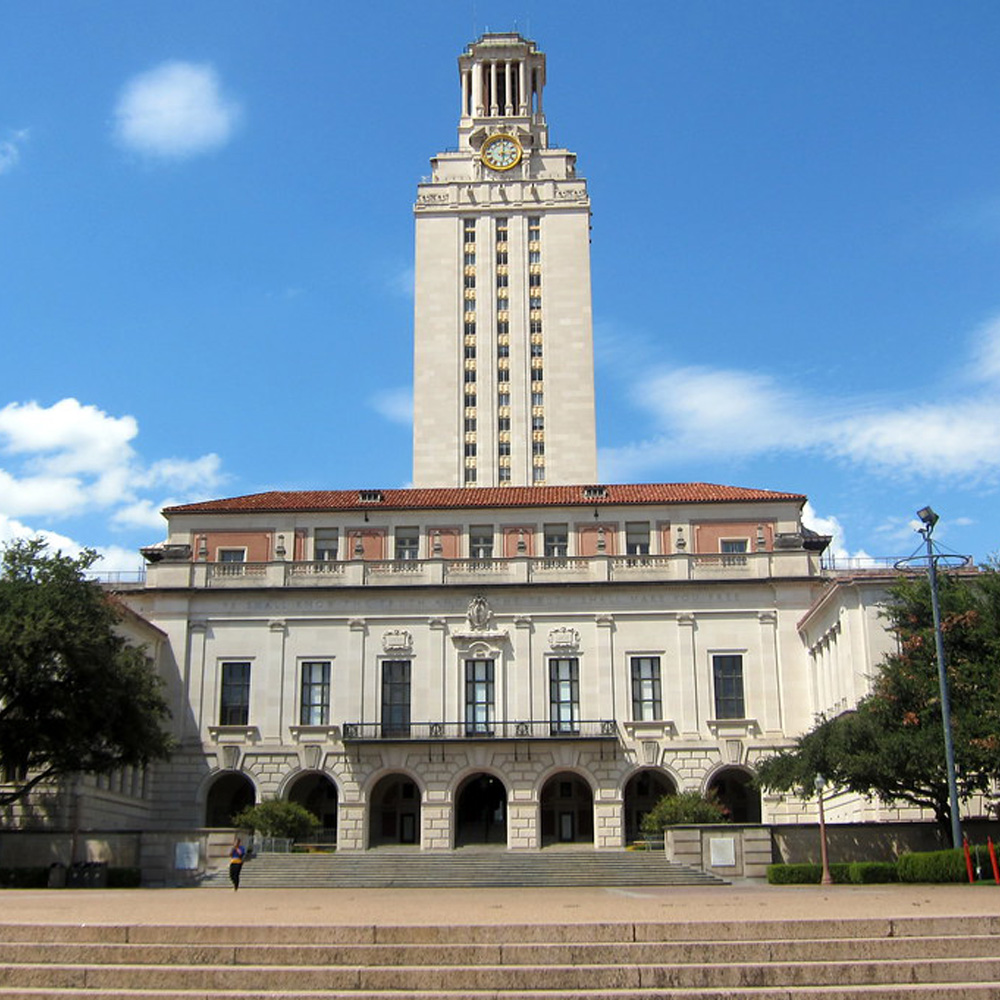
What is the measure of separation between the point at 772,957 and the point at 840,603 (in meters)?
34.2

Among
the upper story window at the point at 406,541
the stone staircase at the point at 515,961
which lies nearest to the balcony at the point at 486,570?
the upper story window at the point at 406,541

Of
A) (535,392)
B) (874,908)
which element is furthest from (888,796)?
(535,392)

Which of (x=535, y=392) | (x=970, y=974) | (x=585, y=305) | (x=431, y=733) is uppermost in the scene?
(x=585, y=305)

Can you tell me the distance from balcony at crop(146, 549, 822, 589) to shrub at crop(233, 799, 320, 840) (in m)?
10.9

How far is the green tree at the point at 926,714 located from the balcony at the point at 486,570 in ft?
54.8

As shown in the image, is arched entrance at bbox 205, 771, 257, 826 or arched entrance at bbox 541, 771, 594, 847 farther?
arched entrance at bbox 541, 771, 594, 847

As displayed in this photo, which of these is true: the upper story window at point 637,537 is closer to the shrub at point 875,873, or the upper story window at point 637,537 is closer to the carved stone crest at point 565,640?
the carved stone crest at point 565,640

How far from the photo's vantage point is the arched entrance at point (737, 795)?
186 ft

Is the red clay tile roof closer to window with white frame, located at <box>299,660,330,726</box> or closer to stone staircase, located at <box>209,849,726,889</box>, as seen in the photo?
window with white frame, located at <box>299,660,330,726</box>

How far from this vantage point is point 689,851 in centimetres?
4444

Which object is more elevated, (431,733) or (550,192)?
(550,192)

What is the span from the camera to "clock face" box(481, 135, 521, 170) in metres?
104

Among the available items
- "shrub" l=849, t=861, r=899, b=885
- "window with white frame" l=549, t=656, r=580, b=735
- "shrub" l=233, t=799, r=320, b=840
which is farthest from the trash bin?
"shrub" l=849, t=861, r=899, b=885

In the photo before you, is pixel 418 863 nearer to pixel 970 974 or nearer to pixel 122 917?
pixel 122 917
